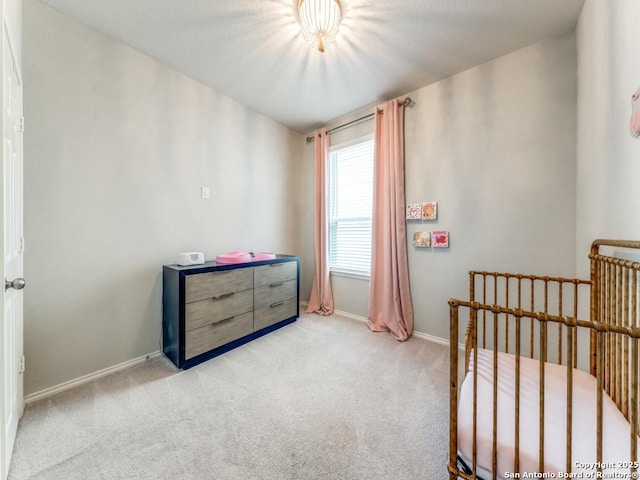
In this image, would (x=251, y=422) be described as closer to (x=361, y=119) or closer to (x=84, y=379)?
(x=84, y=379)

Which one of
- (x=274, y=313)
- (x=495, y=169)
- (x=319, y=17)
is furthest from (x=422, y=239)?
(x=319, y=17)

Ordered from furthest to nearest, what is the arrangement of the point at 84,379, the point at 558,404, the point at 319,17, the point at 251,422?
the point at 84,379 → the point at 319,17 → the point at 251,422 → the point at 558,404

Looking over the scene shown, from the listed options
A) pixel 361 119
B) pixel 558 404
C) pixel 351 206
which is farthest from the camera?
pixel 351 206

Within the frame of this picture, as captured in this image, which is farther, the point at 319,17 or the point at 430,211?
the point at 430,211

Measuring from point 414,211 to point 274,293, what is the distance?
5.82 ft

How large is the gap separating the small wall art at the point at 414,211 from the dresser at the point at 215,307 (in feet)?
5.00

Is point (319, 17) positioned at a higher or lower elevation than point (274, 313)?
higher

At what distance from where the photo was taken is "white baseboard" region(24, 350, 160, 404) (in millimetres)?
1668

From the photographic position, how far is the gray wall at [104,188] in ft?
5.58

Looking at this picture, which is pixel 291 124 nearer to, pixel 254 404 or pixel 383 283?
pixel 383 283

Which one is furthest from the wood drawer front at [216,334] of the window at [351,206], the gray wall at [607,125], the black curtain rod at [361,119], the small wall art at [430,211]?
the gray wall at [607,125]

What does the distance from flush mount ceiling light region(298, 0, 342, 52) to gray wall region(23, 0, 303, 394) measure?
1.44 meters

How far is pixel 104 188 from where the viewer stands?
1974 mm

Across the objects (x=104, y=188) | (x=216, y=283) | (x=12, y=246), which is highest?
(x=104, y=188)
